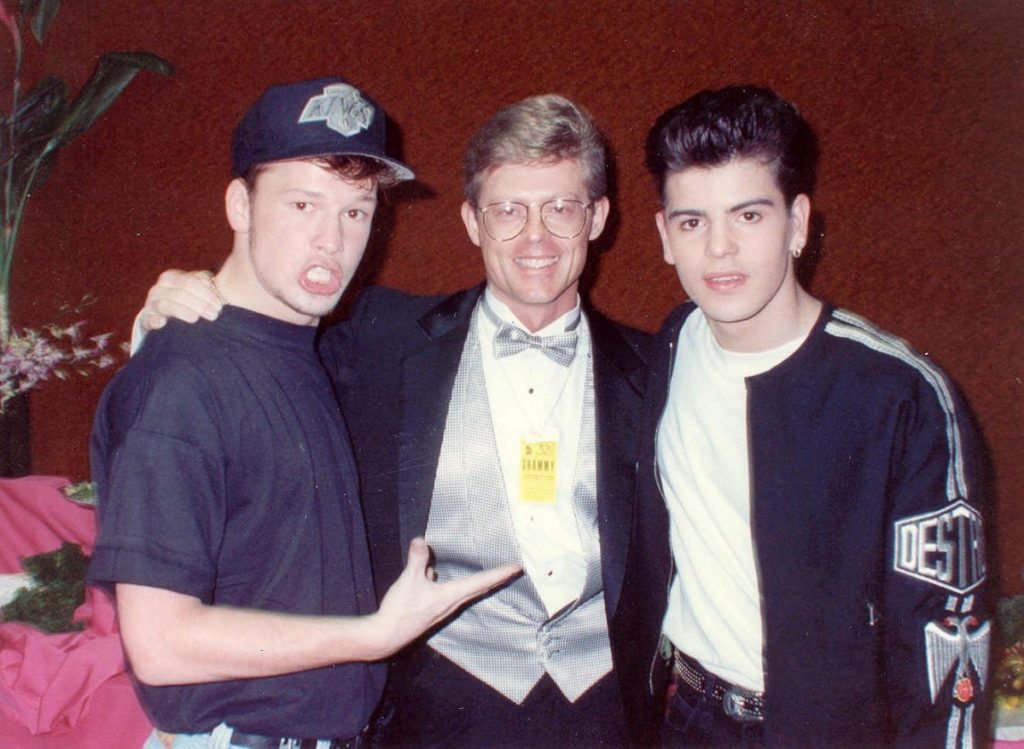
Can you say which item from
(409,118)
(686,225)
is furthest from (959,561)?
(409,118)

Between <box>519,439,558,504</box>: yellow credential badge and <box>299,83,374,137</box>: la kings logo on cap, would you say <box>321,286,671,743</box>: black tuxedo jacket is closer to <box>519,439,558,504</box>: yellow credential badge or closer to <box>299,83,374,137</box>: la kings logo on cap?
<box>519,439,558,504</box>: yellow credential badge

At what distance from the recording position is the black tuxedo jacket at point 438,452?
175 cm

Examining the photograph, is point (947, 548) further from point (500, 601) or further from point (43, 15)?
point (43, 15)

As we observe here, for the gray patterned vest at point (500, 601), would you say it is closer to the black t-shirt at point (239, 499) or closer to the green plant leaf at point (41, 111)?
the black t-shirt at point (239, 499)

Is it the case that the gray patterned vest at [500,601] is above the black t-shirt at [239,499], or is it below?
Answer: below

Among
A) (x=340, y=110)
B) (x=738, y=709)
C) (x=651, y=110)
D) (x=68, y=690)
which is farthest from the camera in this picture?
(x=651, y=110)

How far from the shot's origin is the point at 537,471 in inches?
71.7

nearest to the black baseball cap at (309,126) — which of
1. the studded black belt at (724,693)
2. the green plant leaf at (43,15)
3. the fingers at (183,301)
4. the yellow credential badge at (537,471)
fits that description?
the fingers at (183,301)

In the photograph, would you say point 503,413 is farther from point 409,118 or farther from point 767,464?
point 409,118

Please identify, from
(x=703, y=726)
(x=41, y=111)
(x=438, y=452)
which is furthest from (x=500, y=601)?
(x=41, y=111)

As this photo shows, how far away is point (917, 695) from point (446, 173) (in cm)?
224

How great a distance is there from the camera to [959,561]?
131 cm

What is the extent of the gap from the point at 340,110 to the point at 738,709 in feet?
5.10

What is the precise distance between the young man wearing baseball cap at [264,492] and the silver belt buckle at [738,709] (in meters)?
0.66
